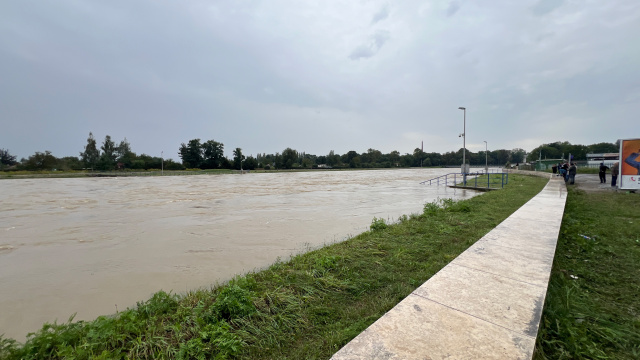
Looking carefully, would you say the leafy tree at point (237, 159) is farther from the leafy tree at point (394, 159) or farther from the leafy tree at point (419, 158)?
the leafy tree at point (419, 158)

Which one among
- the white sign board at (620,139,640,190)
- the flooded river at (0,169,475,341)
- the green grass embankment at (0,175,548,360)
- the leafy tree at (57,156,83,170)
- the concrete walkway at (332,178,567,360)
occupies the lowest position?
the flooded river at (0,169,475,341)

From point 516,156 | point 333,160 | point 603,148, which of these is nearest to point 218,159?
point 333,160

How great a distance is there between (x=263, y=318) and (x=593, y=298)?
156 inches

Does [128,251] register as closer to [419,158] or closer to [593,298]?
[593,298]

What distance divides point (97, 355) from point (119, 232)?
907 centimetres

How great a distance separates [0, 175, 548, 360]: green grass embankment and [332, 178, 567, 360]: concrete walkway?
1.56 feet

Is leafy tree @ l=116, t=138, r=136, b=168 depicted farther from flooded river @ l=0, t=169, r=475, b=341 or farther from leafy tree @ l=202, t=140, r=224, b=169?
flooded river @ l=0, t=169, r=475, b=341

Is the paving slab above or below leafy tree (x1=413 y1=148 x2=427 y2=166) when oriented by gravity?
below

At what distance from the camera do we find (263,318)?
3.23 metres

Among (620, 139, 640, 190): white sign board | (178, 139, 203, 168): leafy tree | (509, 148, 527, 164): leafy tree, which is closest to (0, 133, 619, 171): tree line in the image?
(178, 139, 203, 168): leafy tree

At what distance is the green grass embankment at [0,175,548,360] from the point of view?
8.84ft

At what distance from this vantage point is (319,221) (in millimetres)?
11625

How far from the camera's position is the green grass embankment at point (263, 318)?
270 cm

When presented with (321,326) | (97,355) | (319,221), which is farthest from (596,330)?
(319,221)
